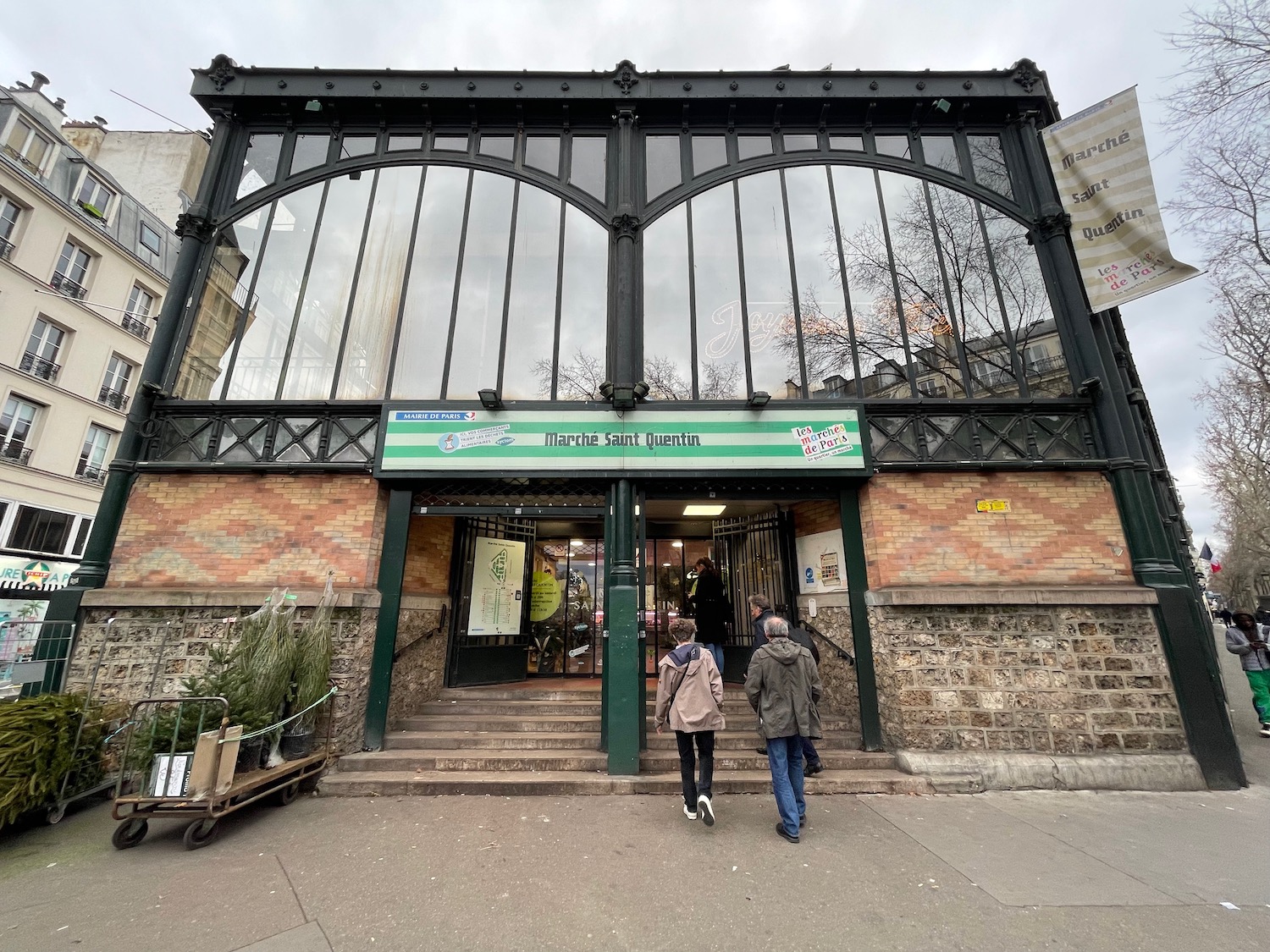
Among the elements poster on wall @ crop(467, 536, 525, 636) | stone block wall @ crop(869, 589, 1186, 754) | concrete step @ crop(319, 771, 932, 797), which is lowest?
concrete step @ crop(319, 771, 932, 797)

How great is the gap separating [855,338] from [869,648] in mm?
4787

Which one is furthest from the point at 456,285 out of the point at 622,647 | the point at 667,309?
the point at 622,647

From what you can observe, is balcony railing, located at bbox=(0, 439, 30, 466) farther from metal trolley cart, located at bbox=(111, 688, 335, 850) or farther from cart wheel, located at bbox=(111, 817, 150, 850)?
cart wheel, located at bbox=(111, 817, 150, 850)

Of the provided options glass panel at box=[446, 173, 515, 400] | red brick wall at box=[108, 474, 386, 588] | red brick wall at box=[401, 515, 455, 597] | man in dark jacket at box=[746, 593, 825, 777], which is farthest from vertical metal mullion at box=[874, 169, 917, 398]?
red brick wall at box=[108, 474, 386, 588]

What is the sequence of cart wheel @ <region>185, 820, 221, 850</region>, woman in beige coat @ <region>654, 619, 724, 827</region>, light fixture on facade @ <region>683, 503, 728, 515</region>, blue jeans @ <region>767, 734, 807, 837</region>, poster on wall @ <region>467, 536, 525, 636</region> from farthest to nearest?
light fixture on facade @ <region>683, 503, 728, 515</region> → poster on wall @ <region>467, 536, 525, 636</region> → woman in beige coat @ <region>654, 619, 724, 827</region> → blue jeans @ <region>767, 734, 807, 837</region> → cart wheel @ <region>185, 820, 221, 850</region>

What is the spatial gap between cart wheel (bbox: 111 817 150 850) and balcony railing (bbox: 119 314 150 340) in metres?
23.2

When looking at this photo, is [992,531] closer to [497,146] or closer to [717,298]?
[717,298]

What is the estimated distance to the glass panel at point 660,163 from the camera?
8.94 meters

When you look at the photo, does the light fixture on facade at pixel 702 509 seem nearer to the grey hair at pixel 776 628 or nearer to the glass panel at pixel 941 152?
the grey hair at pixel 776 628

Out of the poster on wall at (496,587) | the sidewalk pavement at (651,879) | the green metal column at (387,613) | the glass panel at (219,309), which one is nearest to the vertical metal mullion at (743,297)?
the green metal column at (387,613)

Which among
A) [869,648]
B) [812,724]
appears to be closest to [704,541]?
[869,648]

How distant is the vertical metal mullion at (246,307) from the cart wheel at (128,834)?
5.77 metres

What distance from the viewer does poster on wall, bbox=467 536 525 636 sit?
938cm

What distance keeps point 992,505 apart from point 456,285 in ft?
29.6
